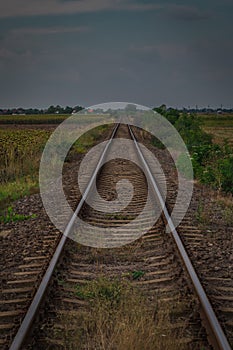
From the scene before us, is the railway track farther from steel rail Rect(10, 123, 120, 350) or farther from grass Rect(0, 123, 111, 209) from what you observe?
grass Rect(0, 123, 111, 209)

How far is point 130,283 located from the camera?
5.43 metres

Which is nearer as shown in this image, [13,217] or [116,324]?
[116,324]

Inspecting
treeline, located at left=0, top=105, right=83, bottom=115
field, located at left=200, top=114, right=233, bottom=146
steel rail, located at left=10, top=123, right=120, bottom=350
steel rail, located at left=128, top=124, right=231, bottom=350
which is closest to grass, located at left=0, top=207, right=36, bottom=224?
steel rail, located at left=10, top=123, right=120, bottom=350

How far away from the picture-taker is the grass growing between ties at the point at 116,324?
13.4 ft

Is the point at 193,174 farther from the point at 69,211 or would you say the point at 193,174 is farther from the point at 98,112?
the point at 98,112

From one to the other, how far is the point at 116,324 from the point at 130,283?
109cm

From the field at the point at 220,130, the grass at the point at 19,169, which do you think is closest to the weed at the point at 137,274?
the grass at the point at 19,169

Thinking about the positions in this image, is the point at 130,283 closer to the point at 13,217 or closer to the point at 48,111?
the point at 13,217

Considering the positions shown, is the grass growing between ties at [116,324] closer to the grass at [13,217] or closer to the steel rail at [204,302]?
the steel rail at [204,302]

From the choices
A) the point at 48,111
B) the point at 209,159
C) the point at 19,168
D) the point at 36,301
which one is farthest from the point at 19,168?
the point at 48,111

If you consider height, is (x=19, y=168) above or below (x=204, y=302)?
above

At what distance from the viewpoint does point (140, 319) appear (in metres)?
4.41

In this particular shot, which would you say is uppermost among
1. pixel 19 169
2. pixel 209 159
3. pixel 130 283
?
pixel 209 159

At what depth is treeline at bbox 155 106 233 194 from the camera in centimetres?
1097
